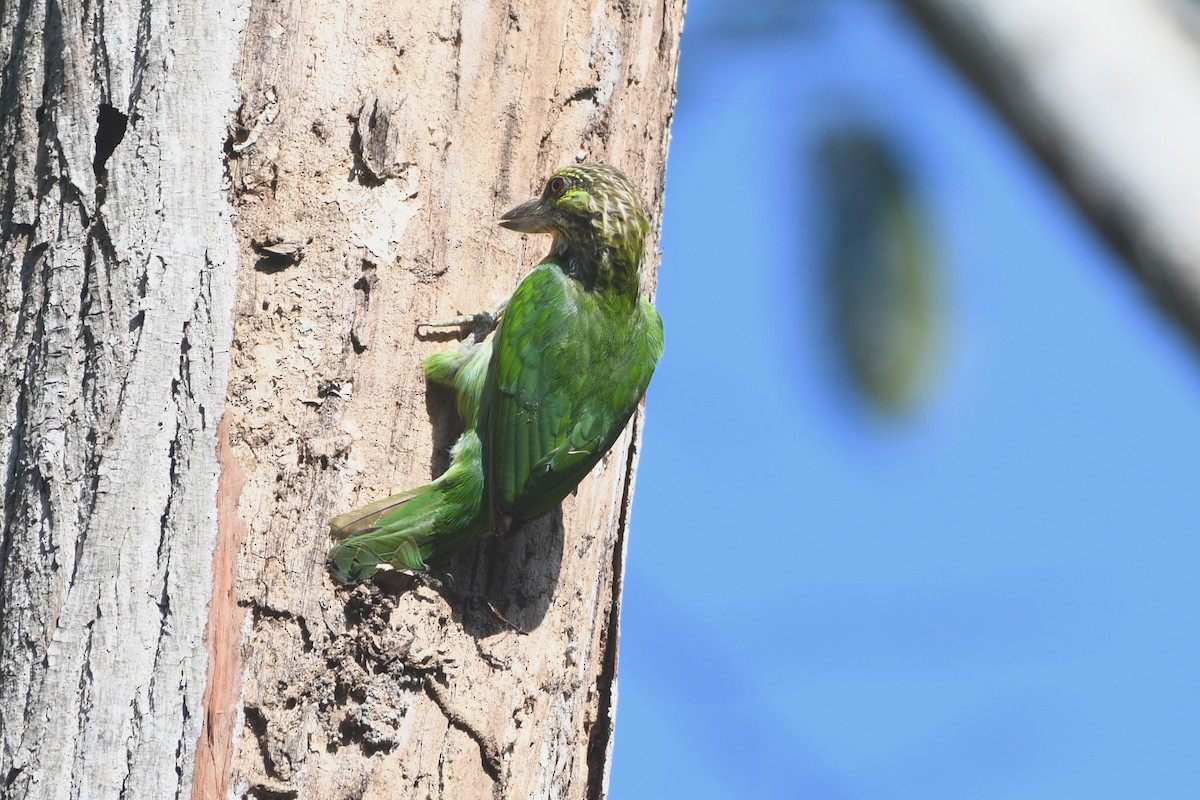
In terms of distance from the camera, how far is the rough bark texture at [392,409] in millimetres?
2807

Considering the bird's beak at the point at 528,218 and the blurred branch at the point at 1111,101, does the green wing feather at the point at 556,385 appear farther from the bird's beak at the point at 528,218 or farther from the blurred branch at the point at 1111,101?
the blurred branch at the point at 1111,101

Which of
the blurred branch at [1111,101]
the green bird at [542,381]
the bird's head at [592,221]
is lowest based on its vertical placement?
the blurred branch at [1111,101]

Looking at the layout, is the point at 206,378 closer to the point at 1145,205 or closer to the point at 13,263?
the point at 13,263

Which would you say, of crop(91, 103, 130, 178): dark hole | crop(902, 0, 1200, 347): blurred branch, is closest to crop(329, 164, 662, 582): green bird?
crop(91, 103, 130, 178): dark hole

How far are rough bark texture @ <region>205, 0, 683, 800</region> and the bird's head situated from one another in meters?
0.06

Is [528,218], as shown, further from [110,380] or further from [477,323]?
[110,380]

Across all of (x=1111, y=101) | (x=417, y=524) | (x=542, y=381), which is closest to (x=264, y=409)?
(x=417, y=524)

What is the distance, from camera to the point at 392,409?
310 cm

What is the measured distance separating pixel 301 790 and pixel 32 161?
1495mm

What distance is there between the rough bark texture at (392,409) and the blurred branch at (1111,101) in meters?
1.81

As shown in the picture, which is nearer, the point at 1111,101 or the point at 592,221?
the point at 1111,101

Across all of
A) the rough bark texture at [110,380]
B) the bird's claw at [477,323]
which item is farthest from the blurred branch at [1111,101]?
the bird's claw at [477,323]

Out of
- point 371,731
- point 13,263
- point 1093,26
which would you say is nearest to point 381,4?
point 13,263

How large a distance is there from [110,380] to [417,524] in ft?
2.47
